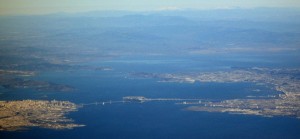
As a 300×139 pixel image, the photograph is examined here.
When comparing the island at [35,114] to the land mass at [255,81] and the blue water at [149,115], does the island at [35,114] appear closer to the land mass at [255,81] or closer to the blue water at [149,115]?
the blue water at [149,115]

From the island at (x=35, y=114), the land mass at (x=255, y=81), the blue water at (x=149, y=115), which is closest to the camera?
the blue water at (x=149, y=115)

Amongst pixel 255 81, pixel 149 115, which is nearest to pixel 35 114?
pixel 149 115

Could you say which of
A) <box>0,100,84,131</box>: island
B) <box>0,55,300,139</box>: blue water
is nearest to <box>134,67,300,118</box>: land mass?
<box>0,55,300,139</box>: blue water

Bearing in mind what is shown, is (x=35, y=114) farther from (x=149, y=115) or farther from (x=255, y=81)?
(x=255, y=81)

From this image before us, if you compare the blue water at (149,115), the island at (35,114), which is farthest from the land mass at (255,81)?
the island at (35,114)

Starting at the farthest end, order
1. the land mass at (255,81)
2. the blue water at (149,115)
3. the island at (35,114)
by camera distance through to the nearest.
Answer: the land mass at (255,81)
the island at (35,114)
the blue water at (149,115)

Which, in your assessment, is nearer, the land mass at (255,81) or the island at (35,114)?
the island at (35,114)

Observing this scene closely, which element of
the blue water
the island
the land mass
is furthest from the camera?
the land mass

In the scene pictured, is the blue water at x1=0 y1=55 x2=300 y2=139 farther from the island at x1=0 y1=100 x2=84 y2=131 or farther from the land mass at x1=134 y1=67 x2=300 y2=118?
the land mass at x1=134 y1=67 x2=300 y2=118
